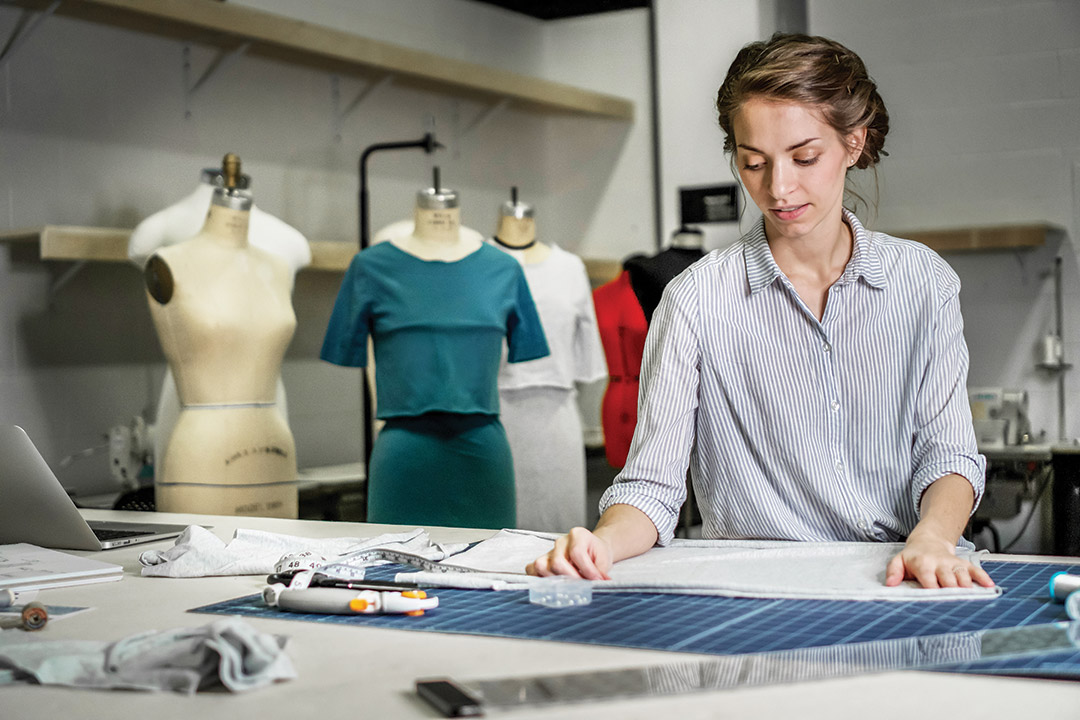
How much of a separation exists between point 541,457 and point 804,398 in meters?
2.56

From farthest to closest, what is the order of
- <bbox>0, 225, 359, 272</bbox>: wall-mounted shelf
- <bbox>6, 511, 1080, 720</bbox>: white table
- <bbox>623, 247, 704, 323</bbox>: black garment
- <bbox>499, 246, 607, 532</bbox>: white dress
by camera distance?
<bbox>499, 246, 607, 532</bbox>: white dress
<bbox>623, 247, 704, 323</bbox>: black garment
<bbox>0, 225, 359, 272</bbox>: wall-mounted shelf
<bbox>6, 511, 1080, 720</bbox>: white table

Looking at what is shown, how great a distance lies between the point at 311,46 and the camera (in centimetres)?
423

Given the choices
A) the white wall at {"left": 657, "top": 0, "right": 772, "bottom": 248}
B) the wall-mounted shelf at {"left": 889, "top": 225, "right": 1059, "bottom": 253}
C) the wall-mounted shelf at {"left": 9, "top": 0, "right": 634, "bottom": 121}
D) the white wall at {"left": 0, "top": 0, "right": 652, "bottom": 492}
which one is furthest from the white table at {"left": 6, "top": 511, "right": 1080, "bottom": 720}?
the white wall at {"left": 657, "top": 0, "right": 772, "bottom": 248}

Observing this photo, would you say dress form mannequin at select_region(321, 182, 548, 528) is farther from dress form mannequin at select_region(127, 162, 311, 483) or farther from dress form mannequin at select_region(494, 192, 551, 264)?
dress form mannequin at select_region(494, 192, 551, 264)

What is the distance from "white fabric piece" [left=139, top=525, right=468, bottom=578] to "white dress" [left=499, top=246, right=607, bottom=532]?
2.44m

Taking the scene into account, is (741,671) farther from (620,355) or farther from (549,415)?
(620,355)

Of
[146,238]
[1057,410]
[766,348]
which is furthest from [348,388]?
[766,348]

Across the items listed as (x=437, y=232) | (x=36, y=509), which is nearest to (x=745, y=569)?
(x=36, y=509)

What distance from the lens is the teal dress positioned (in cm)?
299

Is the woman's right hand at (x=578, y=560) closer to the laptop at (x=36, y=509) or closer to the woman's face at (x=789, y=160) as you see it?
the woman's face at (x=789, y=160)

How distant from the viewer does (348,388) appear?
16.5 ft

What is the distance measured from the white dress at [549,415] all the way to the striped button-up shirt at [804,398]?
238 cm

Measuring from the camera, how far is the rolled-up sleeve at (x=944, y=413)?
146cm

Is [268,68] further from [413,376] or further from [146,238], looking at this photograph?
[413,376]
